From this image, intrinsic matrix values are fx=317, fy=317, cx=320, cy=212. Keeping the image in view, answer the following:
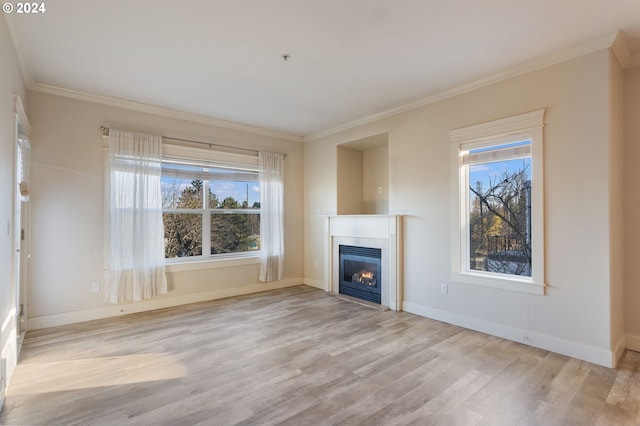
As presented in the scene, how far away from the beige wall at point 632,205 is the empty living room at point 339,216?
2cm

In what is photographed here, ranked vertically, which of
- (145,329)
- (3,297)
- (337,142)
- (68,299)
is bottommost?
(145,329)

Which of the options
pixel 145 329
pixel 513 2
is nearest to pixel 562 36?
pixel 513 2

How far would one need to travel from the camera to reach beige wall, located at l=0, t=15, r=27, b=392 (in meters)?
2.24

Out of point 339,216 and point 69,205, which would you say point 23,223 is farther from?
point 339,216

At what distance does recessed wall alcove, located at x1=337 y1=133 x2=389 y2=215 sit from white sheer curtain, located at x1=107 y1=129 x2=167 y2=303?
277 centimetres

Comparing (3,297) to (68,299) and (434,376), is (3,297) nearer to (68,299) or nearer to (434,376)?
(68,299)

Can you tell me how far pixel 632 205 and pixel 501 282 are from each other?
1.33 meters

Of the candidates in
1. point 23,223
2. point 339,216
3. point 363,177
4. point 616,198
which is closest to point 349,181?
point 363,177

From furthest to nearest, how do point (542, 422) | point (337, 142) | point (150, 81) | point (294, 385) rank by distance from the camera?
point (337, 142) → point (150, 81) → point (294, 385) → point (542, 422)

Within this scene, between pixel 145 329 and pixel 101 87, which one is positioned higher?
pixel 101 87

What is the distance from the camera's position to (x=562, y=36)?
8.63 feet

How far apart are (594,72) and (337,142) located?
3.30m

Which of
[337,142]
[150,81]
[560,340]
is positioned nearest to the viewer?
[560,340]

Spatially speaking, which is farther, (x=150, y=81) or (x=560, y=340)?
(x=150, y=81)
